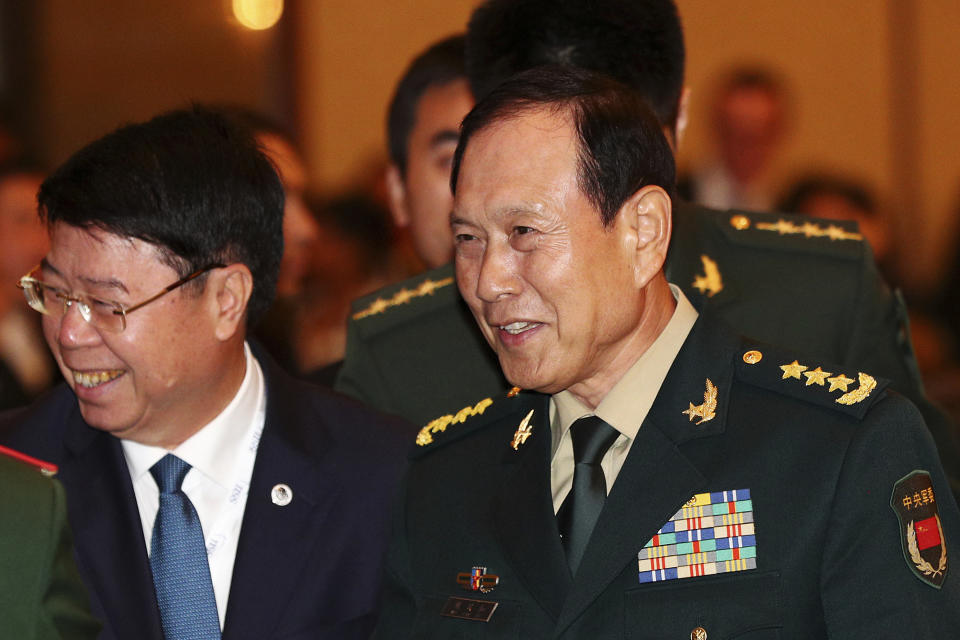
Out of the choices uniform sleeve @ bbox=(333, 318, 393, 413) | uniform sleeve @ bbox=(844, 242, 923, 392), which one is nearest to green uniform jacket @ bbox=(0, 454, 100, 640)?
uniform sleeve @ bbox=(333, 318, 393, 413)

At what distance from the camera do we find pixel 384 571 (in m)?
2.49

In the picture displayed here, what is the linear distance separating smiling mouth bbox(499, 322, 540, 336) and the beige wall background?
5214mm

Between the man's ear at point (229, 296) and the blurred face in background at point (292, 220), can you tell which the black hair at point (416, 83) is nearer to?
the blurred face in background at point (292, 220)

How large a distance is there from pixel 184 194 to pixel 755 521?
130 cm

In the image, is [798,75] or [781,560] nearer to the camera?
[781,560]

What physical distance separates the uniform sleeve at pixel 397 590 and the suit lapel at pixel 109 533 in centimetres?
42

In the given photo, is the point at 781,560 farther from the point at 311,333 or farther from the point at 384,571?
the point at 311,333

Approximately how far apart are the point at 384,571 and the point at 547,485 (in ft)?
1.43

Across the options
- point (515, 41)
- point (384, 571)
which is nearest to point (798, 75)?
point (515, 41)

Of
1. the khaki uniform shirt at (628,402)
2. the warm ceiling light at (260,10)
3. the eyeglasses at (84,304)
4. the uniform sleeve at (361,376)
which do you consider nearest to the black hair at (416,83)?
the uniform sleeve at (361,376)

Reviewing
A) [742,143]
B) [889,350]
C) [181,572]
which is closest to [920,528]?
[889,350]

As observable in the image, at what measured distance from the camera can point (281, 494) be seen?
8.58ft

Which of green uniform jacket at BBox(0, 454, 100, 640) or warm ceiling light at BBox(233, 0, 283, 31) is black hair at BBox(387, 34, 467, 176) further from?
warm ceiling light at BBox(233, 0, 283, 31)

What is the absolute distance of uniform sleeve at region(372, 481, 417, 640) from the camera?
2346 millimetres
